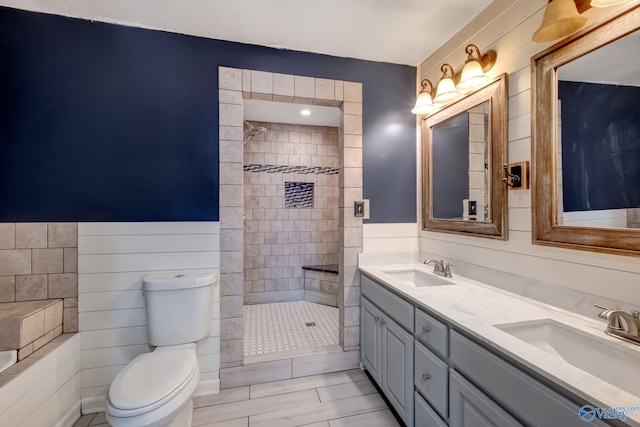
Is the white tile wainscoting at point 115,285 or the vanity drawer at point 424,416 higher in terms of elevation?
the white tile wainscoting at point 115,285

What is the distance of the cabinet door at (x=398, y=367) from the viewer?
4.94ft

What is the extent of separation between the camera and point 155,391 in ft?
4.28

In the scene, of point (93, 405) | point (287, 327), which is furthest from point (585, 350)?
point (93, 405)

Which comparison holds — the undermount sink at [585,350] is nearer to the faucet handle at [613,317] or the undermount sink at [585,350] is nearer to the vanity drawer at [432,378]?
the faucet handle at [613,317]

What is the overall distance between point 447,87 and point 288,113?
6.56ft

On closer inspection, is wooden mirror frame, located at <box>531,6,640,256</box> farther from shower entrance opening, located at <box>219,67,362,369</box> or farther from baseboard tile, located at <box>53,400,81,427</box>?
baseboard tile, located at <box>53,400,81,427</box>

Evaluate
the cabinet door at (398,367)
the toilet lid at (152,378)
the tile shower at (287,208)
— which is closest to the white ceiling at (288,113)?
the tile shower at (287,208)

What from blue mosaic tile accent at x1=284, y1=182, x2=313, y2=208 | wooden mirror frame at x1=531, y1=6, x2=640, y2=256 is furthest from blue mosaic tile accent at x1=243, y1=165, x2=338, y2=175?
wooden mirror frame at x1=531, y1=6, x2=640, y2=256

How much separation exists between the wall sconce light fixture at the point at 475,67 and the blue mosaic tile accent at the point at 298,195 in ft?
8.23

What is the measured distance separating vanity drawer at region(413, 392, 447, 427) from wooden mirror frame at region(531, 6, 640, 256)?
94 cm

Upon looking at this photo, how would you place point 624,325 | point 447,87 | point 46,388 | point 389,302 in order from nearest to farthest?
point 624,325, point 46,388, point 389,302, point 447,87

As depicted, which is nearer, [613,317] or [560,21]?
[613,317]

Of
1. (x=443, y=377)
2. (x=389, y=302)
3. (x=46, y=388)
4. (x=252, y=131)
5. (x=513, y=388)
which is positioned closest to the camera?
(x=513, y=388)

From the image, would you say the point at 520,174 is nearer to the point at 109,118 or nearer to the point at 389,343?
the point at 389,343
